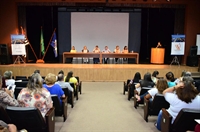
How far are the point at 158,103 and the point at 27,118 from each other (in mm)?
2131

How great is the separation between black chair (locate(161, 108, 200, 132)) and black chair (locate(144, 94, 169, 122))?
490 millimetres

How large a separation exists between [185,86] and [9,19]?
8.67 m

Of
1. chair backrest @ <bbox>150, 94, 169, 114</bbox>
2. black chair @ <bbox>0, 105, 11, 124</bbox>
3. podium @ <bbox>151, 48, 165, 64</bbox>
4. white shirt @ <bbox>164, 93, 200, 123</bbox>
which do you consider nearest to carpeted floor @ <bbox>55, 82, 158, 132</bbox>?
chair backrest @ <bbox>150, 94, 169, 114</bbox>

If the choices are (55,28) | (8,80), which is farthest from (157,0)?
(8,80)

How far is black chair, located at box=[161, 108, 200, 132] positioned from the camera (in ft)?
7.83

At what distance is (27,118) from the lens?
2.51 m

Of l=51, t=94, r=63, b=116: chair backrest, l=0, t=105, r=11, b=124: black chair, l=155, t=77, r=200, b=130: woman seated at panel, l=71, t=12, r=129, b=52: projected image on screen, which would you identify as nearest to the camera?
l=0, t=105, r=11, b=124: black chair

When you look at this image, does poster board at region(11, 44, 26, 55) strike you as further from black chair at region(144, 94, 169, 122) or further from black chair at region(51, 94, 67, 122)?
black chair at region(144, 94, 169, 122)

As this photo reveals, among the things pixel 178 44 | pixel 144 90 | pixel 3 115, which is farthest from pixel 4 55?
pixel 178 44

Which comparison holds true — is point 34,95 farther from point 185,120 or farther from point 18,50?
point 18,50

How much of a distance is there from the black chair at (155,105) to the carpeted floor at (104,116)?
0.76 ft

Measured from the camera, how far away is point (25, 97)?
2.68 meters

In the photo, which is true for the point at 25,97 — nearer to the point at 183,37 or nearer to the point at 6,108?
the point at 6,108

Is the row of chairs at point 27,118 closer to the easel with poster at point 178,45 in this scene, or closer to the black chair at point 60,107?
the black chair at point 60,107
